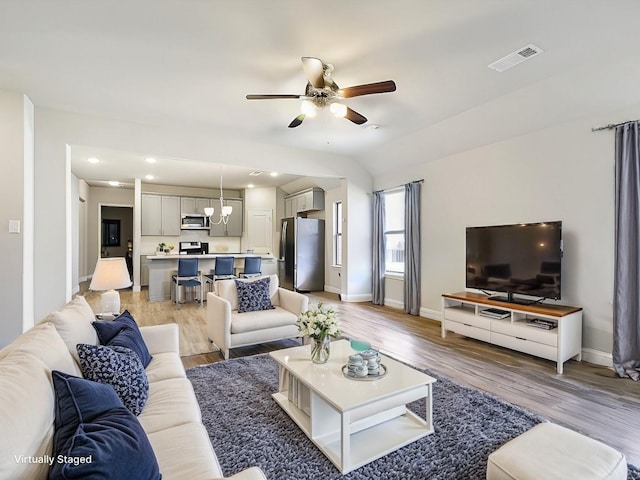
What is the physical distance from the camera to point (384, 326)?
491cm

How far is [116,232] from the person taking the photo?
1098 cm

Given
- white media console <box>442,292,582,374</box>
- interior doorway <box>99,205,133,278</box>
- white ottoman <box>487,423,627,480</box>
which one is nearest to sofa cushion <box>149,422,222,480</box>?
white ottoman <box>487,423,627,480</box>

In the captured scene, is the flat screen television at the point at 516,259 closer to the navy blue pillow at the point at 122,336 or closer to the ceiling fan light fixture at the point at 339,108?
the ceiling fan light fixture at the point at 339,108

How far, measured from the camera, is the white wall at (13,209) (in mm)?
3564

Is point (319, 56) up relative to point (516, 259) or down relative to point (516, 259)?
up

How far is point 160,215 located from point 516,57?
325 inches

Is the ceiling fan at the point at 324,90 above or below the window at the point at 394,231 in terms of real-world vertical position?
above

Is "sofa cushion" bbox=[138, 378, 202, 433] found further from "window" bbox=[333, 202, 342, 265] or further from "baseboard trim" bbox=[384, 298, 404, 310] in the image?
"window" bbox=[333, 202, 342, 265]

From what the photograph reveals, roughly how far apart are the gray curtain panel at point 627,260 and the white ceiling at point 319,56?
0.53m

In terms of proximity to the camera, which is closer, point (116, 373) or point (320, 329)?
point (116, 373)

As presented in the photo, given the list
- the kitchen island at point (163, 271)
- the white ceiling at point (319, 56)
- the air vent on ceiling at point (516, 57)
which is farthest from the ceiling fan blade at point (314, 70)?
the kitchen island at point (163, 271)

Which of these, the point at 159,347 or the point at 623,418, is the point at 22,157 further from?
the point at 623,418

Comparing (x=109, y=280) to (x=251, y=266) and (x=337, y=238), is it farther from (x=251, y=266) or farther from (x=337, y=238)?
(x=337, y=238)

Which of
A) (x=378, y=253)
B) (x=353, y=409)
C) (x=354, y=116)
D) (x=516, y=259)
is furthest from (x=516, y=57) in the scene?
(x=378, y=253)
